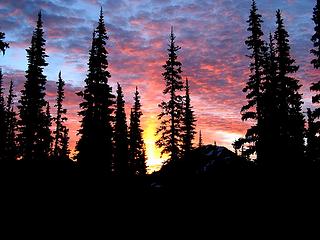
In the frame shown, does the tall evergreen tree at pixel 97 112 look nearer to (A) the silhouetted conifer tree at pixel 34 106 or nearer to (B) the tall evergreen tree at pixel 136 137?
(A) the silhouetted conifer tree at pixel 34 106

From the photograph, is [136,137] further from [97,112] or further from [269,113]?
[269,113]

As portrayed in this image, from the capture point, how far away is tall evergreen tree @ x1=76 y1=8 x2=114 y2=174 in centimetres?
3447

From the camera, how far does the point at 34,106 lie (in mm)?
37875

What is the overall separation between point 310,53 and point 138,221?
23935mm

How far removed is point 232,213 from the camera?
1345 cm

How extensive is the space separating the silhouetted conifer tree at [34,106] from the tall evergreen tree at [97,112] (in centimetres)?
520

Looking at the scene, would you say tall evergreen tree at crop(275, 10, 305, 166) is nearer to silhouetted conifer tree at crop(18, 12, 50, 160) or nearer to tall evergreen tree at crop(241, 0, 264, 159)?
tall evergreen tree at crop(241, 0, 264, 159)

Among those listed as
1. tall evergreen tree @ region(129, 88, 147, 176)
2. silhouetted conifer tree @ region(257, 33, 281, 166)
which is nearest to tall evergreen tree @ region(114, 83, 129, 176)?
tall evergreen tree @ region(129, 88, 147, 176)

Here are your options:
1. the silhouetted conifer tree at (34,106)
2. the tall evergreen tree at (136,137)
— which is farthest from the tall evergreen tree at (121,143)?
the silhouetted conifer tree at (34,106)

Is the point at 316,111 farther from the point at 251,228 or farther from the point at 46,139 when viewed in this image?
the point at 46,139

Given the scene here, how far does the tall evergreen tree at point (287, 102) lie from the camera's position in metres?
32.2

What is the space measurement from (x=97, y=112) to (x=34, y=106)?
7962mm

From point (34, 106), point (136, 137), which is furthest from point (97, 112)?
point (136, 137)

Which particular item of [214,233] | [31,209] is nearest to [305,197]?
[214,233]
